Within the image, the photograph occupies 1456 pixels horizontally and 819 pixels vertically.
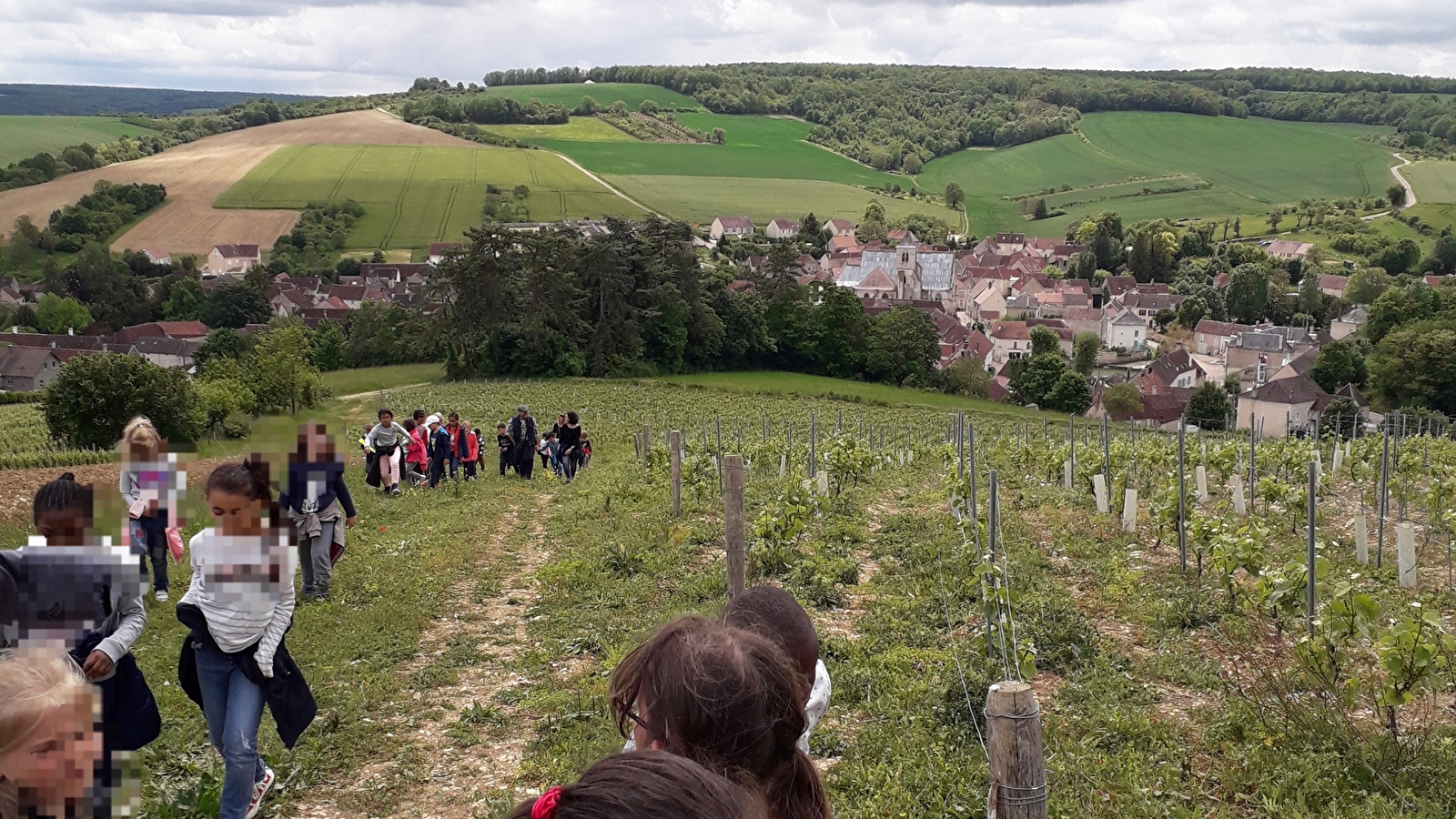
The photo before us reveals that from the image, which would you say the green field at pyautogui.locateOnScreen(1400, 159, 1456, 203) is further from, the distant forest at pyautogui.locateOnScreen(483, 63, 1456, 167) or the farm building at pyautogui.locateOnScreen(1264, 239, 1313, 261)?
the farm building at pyautogui.locateOnScreen(1264, 239, 1313, 261)

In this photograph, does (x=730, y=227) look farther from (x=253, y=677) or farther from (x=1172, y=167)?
(x=253, y=677)

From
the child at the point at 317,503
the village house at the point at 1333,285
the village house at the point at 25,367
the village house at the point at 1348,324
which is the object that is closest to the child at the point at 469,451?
the child at the point at 317,503

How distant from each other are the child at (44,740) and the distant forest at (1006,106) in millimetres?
163213

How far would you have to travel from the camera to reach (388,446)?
14.4 m

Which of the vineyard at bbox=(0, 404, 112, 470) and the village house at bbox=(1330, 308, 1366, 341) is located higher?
the vineyard at bbox=(0, 404, 112, 470)

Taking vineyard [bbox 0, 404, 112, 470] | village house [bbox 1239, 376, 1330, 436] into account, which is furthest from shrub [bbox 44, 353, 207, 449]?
village house [bbox 1239, 376, 1330, 436]

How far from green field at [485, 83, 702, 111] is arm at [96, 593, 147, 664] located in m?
162

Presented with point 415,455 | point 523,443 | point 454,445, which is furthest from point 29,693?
point 523,443

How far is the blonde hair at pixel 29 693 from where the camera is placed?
235 cm

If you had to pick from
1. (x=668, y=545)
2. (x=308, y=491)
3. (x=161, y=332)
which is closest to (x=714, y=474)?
(x=668, y=545)

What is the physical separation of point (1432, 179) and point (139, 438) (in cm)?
15384

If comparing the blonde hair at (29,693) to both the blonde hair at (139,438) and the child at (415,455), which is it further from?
the child at (415,455)

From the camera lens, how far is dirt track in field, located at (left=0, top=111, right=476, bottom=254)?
91.8 meters

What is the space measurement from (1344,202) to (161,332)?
126 meters
